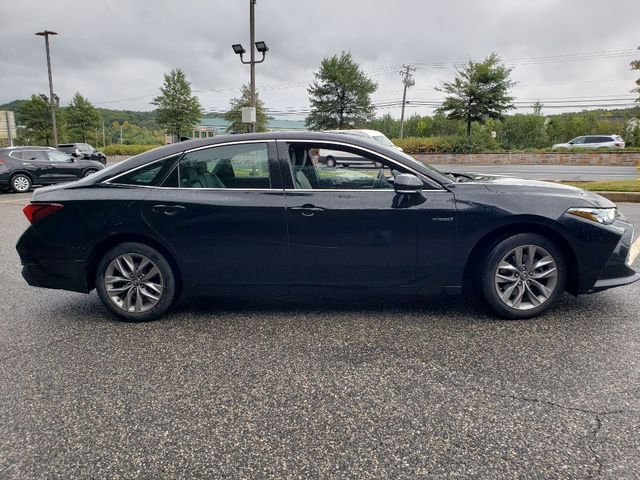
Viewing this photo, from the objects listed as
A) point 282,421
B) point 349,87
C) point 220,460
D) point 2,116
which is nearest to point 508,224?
point 282,421

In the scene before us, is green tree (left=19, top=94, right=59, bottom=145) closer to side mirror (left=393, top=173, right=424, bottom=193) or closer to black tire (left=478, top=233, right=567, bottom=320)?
side mirror (left=393, top=173, right=424, bottom=193)

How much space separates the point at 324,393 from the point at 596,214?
2603 mm

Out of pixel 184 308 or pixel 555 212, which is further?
pixel 184 308

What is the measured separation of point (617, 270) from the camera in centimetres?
379

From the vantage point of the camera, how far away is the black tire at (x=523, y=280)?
3.76m

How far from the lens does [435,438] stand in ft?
7.69

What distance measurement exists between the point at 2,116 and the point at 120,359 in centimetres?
4988

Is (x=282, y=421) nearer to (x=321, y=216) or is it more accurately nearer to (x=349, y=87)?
(x=321, y=216)

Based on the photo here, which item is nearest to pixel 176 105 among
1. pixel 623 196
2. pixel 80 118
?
pixel 80 118

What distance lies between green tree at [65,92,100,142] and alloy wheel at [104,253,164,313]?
60023 millimetres

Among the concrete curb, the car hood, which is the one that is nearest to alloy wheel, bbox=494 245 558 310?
the car hood

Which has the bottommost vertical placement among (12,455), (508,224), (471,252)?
(12,455)

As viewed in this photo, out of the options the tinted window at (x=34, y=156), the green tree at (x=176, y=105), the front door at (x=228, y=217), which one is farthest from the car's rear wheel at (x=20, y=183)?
the green tree at (x=176, y=105)

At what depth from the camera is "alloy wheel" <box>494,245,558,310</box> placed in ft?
12.4
